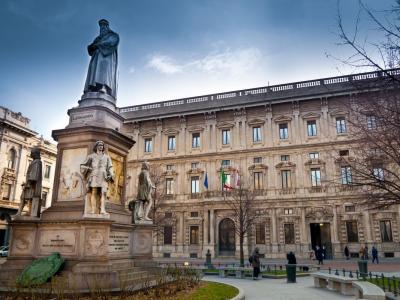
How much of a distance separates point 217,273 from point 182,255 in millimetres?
20185

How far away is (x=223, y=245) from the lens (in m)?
37.9

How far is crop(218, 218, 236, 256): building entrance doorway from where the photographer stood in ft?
123

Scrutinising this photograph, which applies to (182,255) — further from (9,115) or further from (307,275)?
(9,115)

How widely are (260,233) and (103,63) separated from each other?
92.5 ft

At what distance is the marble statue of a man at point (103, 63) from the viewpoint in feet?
42.9

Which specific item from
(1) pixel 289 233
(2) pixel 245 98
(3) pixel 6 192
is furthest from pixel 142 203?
(3) pixel 6 192

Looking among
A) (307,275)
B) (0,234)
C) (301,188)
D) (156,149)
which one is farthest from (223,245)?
(0,234)

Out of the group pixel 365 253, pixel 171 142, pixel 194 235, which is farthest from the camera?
pixel 171 142

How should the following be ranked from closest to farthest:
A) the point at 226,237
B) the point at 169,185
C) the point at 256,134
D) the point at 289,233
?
the point at 289,233
the point at 226,237
the point at 256,134
the point at 169,185

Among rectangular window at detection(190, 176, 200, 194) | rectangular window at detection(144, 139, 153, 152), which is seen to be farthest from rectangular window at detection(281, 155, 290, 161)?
rectangular window at detection(144, 139, 153, 152)

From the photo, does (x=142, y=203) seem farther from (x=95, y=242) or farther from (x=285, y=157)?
(x=285, y=157)

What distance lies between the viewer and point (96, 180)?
9883mm

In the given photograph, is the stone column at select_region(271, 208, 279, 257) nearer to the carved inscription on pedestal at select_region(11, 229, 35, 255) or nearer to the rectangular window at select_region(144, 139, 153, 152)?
the rectangular window at select_region(144, 139, 153, 152)

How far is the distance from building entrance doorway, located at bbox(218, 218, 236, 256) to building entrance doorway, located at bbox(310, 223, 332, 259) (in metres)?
8.27
